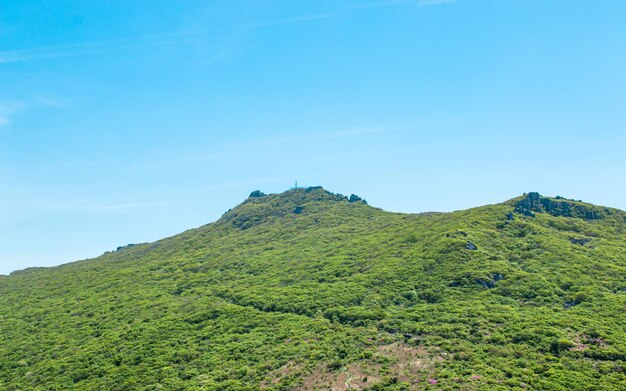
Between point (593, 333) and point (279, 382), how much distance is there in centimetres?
3387

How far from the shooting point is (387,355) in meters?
52.6

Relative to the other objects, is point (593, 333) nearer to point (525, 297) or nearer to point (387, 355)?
point (525, 297)

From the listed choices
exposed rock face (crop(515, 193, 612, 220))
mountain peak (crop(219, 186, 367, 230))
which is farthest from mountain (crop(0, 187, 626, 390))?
mountain peak (crop(219, 186, 367, 230))

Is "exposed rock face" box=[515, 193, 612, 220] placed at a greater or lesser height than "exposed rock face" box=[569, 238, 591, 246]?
greater

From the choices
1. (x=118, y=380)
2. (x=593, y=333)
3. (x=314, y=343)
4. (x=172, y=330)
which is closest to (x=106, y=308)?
(x=172, y=330)

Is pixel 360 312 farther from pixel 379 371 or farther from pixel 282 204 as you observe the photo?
pixel 282 204

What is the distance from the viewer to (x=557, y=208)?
98.5 metres

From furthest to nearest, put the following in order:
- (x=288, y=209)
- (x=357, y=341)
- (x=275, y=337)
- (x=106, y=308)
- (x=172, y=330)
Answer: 1. (x=288, y=209)
2. (x=106, y=308)
3. (x=172, y=330)
4. (x=275, y=337)
5. (x=357, y=341)

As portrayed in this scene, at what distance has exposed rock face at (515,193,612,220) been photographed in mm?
95188

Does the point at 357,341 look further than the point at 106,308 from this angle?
No

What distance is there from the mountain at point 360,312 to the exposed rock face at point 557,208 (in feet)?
1.19

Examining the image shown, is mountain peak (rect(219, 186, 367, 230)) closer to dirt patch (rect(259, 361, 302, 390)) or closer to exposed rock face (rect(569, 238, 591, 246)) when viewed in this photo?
exposed rock face (rect(569, 238, 591, 246))

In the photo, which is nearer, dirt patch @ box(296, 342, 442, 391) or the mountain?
dirt patch @ box(296, 342, 442, 391)

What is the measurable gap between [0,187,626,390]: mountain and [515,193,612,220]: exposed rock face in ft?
1.19
